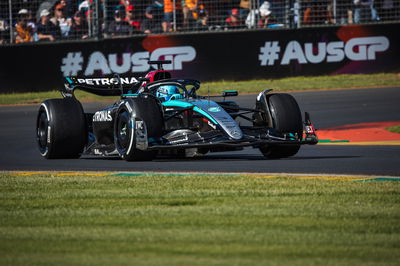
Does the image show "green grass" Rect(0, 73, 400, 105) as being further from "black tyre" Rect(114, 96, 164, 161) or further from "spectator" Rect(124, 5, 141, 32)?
"black tyre" Rect(114, 96, 164, 161)

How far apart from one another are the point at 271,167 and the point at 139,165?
180 cm

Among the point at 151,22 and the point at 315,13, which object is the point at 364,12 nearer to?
the point at 315,13

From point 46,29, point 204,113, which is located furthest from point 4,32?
point 204,113

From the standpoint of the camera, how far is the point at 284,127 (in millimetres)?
12008

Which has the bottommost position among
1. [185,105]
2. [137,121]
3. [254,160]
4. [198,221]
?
[254,160]

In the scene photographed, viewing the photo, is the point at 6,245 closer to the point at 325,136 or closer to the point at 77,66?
the point at 325,136

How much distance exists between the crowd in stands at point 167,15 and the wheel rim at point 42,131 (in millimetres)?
10795

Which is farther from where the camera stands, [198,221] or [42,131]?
[42,131]

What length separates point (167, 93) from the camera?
12531 millimetres

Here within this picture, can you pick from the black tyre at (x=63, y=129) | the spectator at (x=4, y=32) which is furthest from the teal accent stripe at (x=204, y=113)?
the spectator at (x=4, y=32)

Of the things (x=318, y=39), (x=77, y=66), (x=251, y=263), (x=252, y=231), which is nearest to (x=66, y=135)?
(x=252, y=231)

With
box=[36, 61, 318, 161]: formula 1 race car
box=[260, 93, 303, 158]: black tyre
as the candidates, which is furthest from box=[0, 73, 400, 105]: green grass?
box=[260, 93, 303, 158]: black tyre

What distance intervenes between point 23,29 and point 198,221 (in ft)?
56.1

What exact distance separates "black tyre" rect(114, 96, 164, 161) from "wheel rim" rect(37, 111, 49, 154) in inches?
58.0
